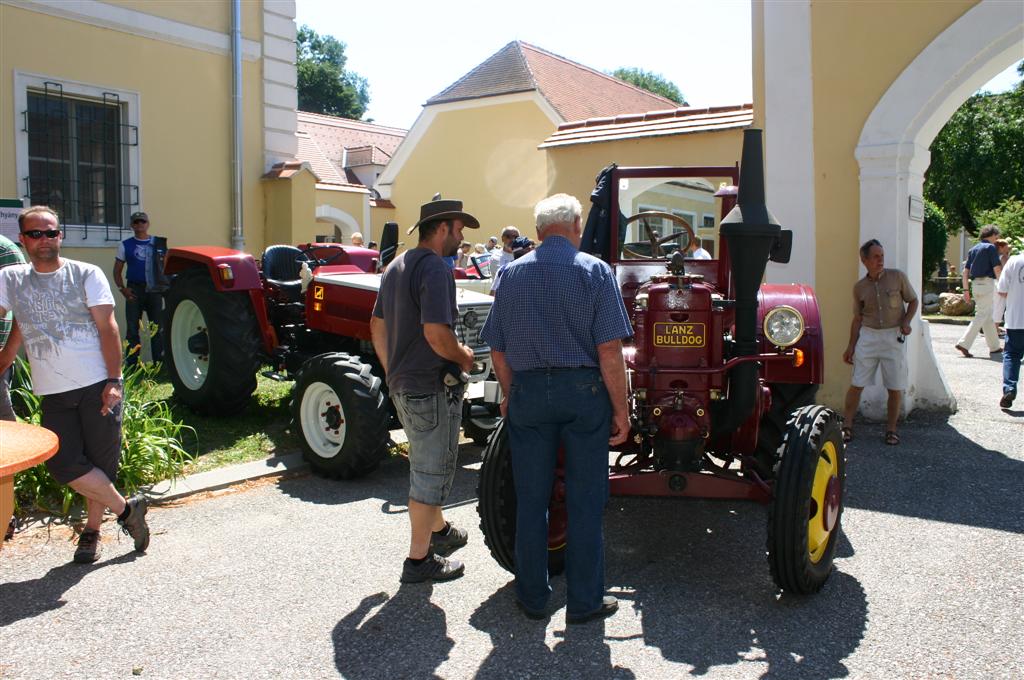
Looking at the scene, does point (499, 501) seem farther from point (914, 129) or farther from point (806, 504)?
point (914, 129)

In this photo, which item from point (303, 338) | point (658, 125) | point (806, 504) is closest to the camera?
point (806, 504)

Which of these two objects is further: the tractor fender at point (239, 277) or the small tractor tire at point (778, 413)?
the tractor fender at point (239, 277)

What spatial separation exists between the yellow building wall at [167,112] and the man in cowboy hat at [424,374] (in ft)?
23.1

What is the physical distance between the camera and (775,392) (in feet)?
17.6

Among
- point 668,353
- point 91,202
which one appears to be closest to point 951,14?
point 668,353

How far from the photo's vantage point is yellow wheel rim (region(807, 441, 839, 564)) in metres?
4.03

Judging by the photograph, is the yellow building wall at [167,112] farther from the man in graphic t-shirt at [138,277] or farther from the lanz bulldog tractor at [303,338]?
the lanz bulldog tractor at [303,338]

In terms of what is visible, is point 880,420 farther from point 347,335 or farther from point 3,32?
point 3,32

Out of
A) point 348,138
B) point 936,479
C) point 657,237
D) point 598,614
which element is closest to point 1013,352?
point 936,479

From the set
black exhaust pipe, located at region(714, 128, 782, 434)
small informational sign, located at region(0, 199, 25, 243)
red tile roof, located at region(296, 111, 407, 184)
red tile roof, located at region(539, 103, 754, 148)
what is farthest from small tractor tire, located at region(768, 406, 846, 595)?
red tile roof, located at region(296, 111, 407, 184)

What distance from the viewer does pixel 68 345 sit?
13.7 feet

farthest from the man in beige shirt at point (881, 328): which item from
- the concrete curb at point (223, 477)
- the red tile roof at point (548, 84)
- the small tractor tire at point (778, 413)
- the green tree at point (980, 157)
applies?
the green tree at point (980, 157)

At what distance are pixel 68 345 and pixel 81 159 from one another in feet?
22.4

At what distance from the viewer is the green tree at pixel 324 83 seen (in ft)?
200
